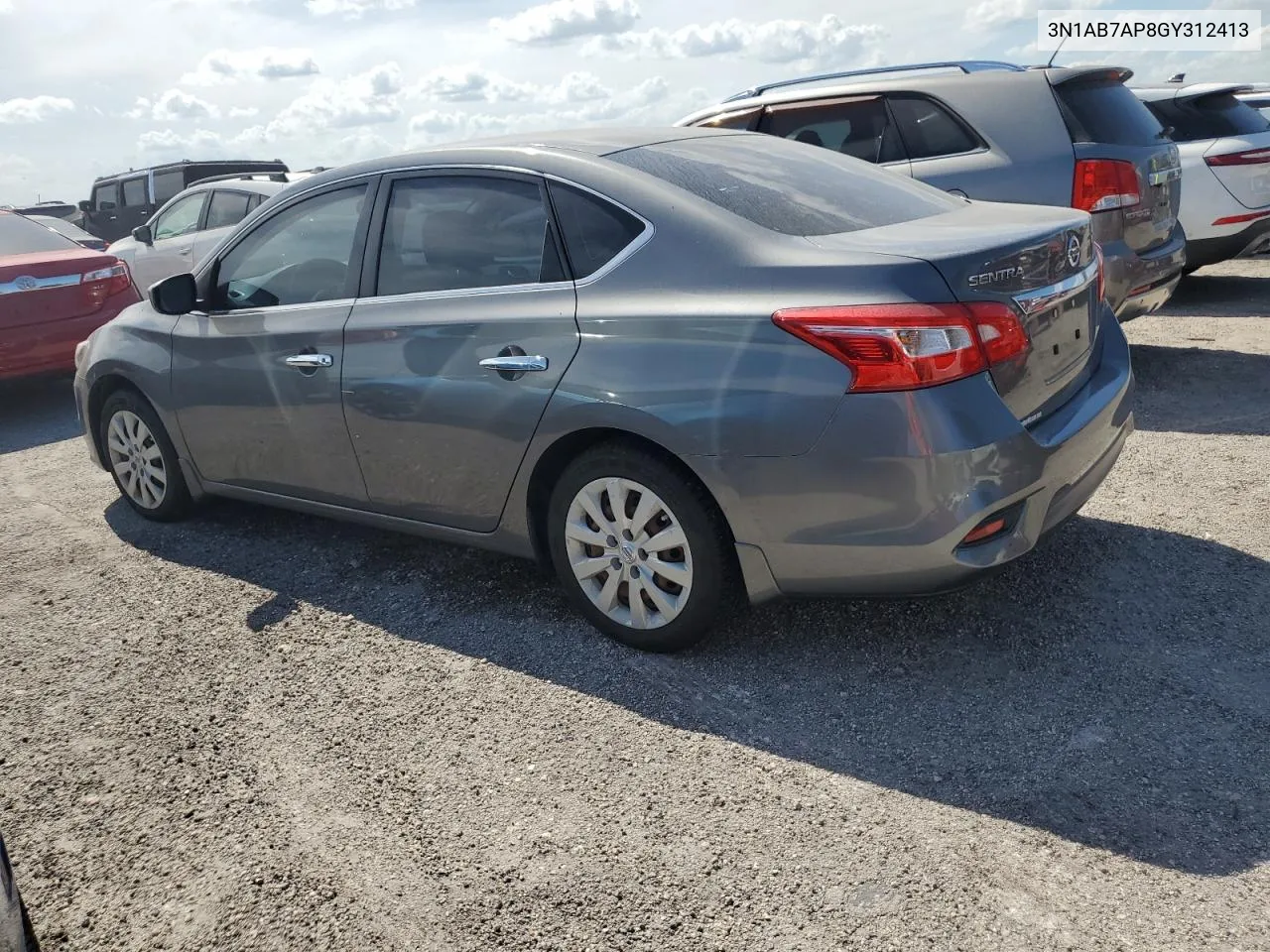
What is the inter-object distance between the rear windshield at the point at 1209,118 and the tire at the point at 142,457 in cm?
762

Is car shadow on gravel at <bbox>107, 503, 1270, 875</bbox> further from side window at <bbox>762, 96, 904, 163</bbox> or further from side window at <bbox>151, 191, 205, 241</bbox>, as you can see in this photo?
side window at <bbox>151, 191, 205, 241</bbox>

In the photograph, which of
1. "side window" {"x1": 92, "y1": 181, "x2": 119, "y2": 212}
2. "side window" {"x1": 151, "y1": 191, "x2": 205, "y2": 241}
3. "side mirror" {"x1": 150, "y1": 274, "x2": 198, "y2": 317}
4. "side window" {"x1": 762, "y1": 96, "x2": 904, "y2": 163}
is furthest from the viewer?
"side window" {"x1": 92, "y1": 181, "x2": 119, "y2": 212}

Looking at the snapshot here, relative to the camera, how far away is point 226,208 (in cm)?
1103

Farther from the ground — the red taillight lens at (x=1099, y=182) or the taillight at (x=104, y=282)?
the taillight at (x=104, y=282)

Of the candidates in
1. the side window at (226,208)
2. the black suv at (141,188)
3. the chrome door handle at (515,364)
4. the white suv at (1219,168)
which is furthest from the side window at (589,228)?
the black suv at (141,188)

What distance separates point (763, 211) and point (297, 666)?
2160mm

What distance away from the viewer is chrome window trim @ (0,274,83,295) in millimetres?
8219

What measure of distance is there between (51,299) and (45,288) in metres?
0.09

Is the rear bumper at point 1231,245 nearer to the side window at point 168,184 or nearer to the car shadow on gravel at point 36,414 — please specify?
the car shadow on gravel at point 36,414

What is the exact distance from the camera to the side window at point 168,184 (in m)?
17.2

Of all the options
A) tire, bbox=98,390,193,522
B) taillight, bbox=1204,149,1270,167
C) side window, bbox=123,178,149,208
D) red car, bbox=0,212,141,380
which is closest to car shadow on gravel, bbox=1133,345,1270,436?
taillight, bbox=1204,149,1270,167

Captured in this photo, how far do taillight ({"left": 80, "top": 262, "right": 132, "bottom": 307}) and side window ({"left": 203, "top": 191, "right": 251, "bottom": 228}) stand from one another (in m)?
2.10

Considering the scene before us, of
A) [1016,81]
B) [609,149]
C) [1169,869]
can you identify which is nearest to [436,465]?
[609,149]

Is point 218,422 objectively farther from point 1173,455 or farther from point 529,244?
point 1173,455
